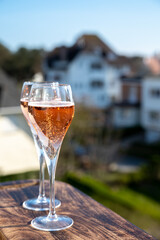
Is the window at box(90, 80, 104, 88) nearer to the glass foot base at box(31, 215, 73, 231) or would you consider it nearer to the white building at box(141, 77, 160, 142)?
the white building at box(141, 77, 160, 142)

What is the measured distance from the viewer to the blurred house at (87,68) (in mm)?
27953

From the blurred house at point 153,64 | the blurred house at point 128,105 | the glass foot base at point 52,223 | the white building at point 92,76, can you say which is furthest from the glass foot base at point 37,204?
the white building at point 92,76

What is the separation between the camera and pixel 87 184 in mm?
6105

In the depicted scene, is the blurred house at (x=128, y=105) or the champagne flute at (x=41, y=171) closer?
the champagne flute at (x=41, y=171)

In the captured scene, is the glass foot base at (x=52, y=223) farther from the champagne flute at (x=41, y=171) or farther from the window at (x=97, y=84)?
the window at (x=97, y=84)

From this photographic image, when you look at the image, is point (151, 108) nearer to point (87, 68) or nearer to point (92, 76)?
point (92, 76)

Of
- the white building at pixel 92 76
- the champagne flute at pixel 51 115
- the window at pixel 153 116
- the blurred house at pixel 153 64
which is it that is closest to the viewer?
the champagne flute at pixel 51 115

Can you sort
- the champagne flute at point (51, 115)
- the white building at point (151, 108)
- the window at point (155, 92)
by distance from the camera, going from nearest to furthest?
1. the champagne flute at point (51, 115)
2. the window at point (155, 92)
3. the white building at point (151, 108)

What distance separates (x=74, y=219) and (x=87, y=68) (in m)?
27.8

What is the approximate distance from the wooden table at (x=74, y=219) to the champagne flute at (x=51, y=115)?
44mm

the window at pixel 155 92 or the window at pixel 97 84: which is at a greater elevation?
the window at pixel 97 84

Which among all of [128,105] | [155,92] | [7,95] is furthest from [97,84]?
[7,95]

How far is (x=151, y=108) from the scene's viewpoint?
2458 centimetres

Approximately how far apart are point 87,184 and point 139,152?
15.6 m
